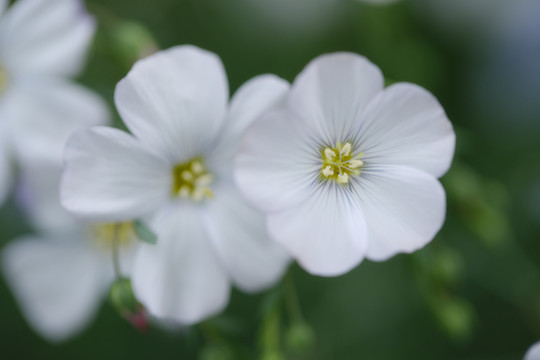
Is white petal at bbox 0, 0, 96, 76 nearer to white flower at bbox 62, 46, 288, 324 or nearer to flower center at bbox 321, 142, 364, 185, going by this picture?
white flower at bbox 62, 46, 288, 324

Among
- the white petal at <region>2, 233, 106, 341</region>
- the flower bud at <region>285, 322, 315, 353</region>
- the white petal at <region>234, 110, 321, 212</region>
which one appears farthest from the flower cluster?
the white petal at <region>2, 233, 106, 341</region>

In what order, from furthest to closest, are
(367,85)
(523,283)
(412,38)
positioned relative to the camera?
(412,38), (523,283), (367,85)

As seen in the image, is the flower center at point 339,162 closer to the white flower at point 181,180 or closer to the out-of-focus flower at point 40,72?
the white flower at point 181,180

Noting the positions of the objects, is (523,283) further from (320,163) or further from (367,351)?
(320,163)

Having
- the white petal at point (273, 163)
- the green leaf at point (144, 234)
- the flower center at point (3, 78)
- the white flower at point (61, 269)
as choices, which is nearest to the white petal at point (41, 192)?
the white flower at point (61, 269)

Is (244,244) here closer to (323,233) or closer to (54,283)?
(323,233)

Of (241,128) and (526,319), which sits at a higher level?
(241,128)

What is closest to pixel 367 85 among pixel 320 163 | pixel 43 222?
pixel 320 163

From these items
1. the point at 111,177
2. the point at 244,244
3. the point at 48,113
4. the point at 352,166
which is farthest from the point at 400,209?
the point at 48,113
